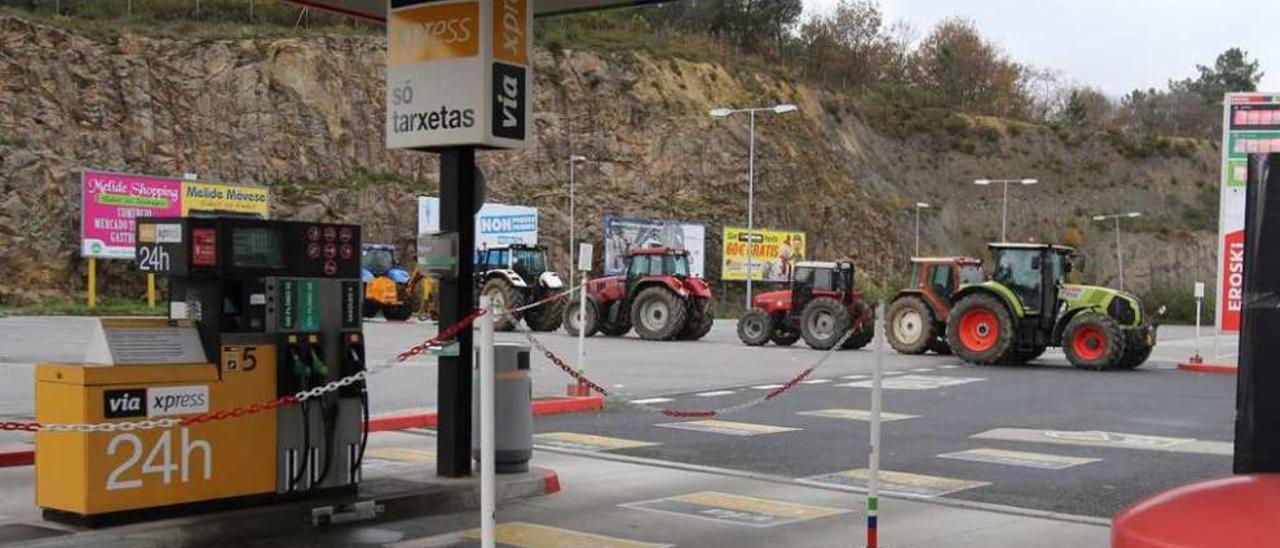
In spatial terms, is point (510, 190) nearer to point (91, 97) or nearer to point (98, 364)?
point (91, 97)

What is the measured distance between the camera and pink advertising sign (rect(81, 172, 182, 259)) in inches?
1574

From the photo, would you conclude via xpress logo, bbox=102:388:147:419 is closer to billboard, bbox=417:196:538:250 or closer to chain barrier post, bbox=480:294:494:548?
chain barrier post, bbox=480:294:494:548

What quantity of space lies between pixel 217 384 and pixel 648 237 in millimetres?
47247

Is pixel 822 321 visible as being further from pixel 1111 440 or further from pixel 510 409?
pixel 510 409

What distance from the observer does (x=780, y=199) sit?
63094mm

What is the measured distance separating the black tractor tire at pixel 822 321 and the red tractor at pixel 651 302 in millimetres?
3386

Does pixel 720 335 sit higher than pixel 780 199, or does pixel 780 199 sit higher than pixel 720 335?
pixel 780 199

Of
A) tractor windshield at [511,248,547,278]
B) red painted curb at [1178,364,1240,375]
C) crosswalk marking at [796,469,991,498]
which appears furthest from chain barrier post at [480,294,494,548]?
tractor windshield at [511,248,547,278]

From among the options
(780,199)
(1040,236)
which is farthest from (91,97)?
(1040,236)

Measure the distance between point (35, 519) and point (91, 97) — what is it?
42706 mm

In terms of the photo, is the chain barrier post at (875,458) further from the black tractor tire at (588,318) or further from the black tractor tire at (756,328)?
the black tractor tire at (588,318)

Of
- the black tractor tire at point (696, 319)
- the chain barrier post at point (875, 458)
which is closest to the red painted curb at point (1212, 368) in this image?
the black tractor tire at point (696, 319)

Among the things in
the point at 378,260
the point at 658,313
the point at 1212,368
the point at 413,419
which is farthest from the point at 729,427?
the point at 378,260

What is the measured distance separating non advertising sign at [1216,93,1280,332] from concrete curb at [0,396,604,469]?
14554 mm
